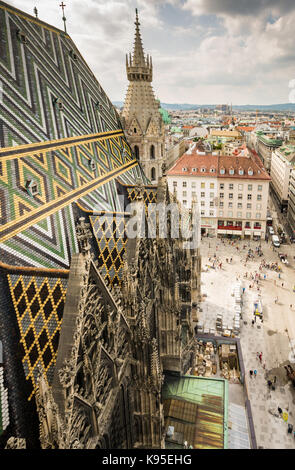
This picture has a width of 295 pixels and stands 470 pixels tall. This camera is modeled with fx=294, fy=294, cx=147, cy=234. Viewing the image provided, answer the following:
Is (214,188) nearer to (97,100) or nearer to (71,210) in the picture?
(97,100)

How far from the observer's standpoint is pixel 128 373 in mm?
11891

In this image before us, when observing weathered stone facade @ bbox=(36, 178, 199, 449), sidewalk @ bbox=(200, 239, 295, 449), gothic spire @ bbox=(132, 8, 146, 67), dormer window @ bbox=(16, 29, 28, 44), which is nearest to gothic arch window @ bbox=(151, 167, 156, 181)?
gothic spire @ bbox=(132, 8, 146, 67)

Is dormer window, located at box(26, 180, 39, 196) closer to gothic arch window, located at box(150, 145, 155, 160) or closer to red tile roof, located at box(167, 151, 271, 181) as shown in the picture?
gothic arch window, located at box(150, 145, 155, 160)

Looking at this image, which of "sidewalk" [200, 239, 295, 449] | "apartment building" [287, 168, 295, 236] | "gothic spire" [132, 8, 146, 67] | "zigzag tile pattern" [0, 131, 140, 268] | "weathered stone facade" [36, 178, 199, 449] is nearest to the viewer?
"weathered stone facade" [36, 178, 199, 449]

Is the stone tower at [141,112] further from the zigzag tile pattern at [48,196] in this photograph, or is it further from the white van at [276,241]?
the white van at [276,241]

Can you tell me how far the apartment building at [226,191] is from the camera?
48.2 meters

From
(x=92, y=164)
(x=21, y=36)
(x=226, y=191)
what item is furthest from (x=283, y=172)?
(x=21, y=36)

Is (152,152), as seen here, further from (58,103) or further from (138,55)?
(58,103)

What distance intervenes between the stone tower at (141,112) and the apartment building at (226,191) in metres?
19.9

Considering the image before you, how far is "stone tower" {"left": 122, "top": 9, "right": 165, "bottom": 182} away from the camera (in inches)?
1060

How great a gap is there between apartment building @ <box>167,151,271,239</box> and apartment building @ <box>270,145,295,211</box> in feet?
55.6

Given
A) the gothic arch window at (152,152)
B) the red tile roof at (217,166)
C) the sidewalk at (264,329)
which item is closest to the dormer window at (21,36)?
the gothic arch window at (152,152)
